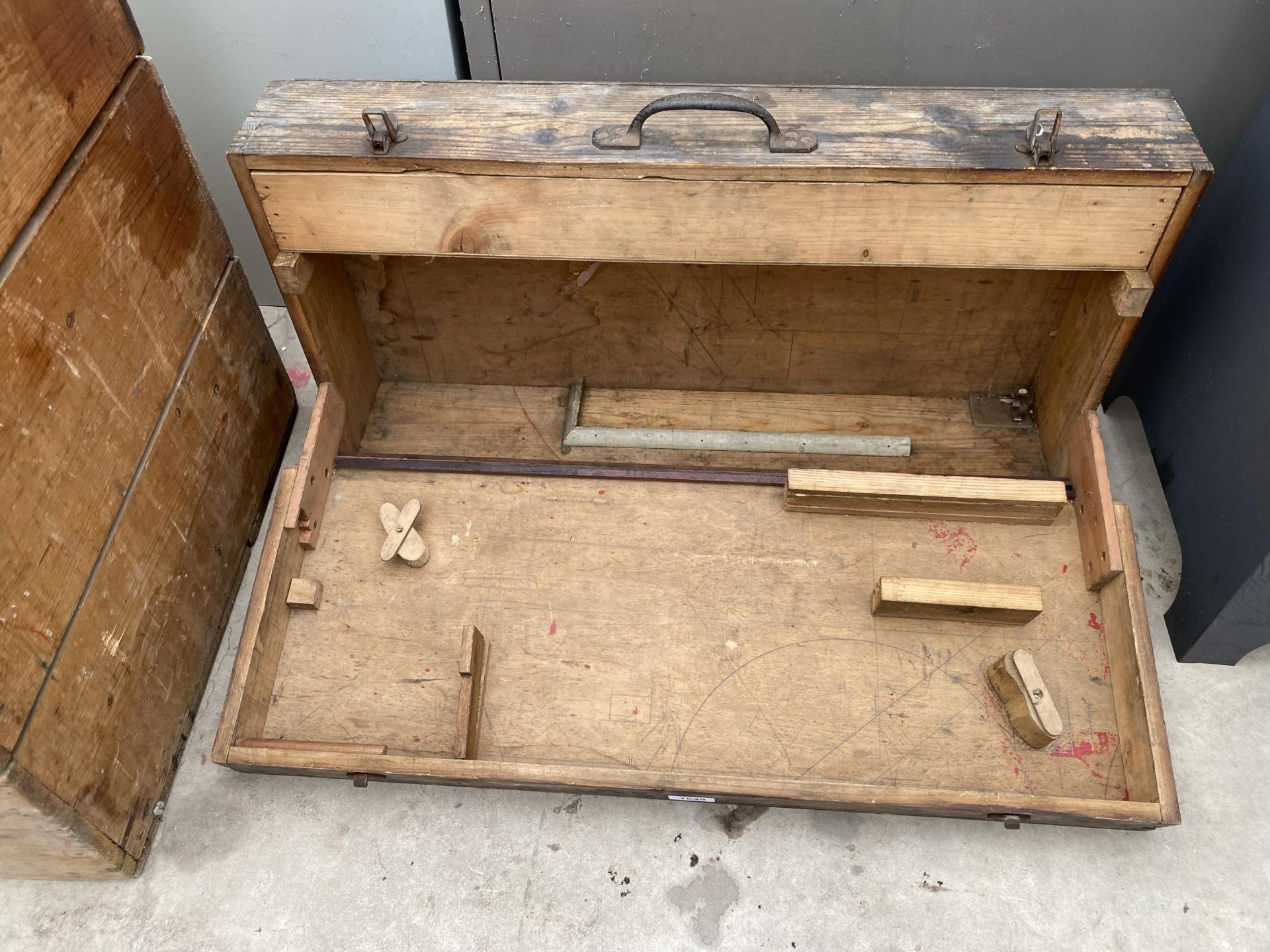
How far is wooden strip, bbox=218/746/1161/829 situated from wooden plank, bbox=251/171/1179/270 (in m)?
1.01

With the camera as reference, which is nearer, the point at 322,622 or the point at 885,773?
the point at 885,773

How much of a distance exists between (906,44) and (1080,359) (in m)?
0.86

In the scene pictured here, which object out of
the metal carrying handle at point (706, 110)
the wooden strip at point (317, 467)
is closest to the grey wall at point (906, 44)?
the metal carrying handle at point (706, 110)

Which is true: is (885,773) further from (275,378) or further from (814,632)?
(275,378)

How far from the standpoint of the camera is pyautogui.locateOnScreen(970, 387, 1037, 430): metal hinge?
230 centimetres

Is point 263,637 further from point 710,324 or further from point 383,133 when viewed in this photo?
point 710,324

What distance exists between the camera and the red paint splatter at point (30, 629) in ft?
4.58

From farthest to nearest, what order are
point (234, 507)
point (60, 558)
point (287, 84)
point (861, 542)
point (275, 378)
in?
point (275, 378), point (234, 507), point (861, 542), point (287, 84), point (60, 558)

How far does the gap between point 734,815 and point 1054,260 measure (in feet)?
4.33

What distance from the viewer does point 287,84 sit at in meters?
1.82

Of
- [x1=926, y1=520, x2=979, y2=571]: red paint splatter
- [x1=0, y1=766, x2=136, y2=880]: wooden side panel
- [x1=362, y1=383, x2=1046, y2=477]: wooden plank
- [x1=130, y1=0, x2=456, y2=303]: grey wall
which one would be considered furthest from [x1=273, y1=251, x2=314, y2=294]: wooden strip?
[x1=926, y1=520, x2=979, y2=571]: red paint splatter

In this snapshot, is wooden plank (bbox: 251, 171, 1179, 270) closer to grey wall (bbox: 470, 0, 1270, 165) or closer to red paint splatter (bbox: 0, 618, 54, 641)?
grey wall (bbox: 470, 0, 1270, 165)

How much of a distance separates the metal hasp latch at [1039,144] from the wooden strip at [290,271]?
1.47m

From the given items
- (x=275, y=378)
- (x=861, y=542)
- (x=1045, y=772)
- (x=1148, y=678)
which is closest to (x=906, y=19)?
(x=861, y=542)
